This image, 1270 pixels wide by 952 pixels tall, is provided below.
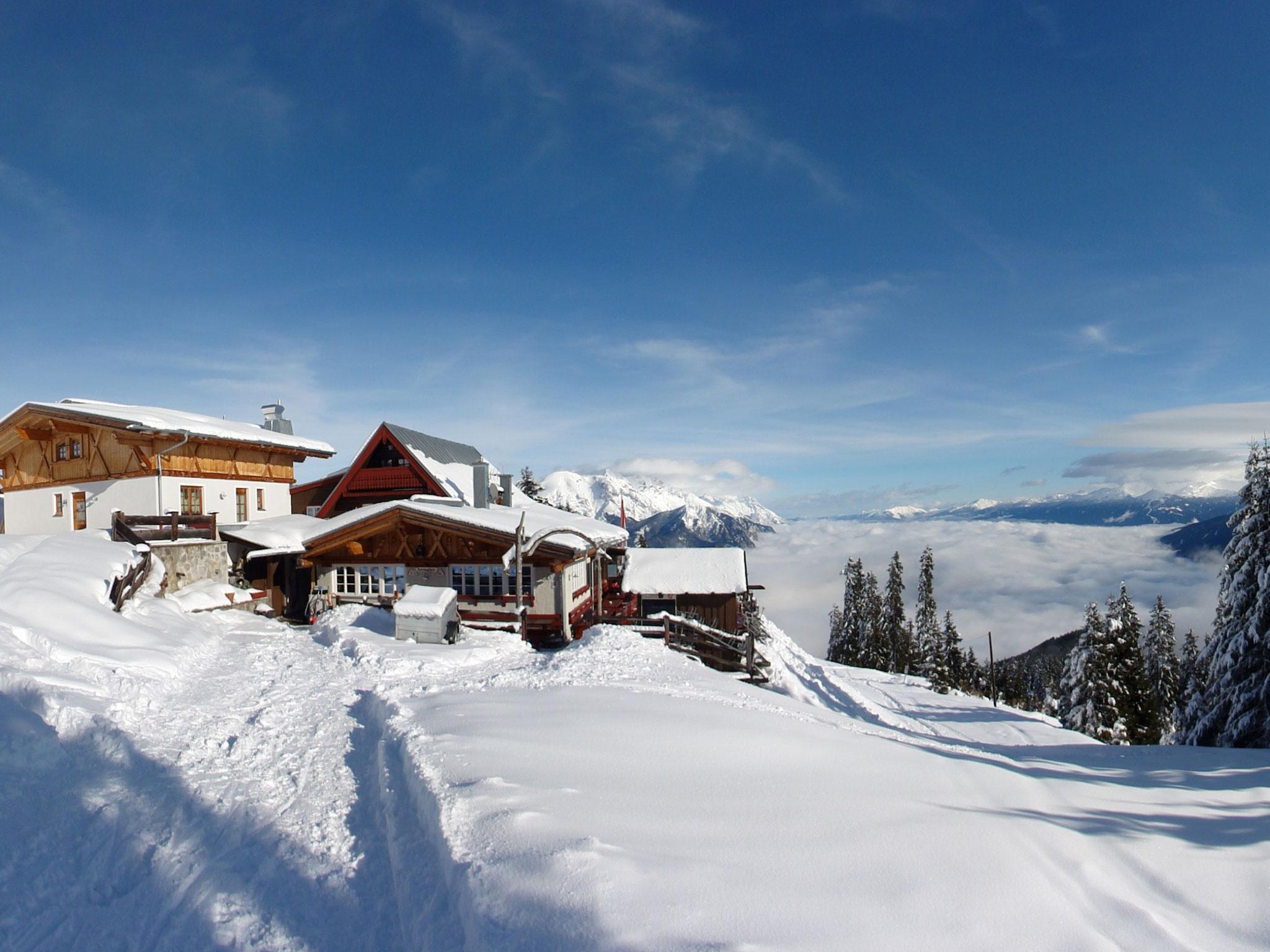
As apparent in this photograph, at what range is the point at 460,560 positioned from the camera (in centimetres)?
2275

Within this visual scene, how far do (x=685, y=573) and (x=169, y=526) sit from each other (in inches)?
855

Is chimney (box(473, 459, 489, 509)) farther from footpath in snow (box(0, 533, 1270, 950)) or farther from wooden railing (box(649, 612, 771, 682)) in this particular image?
footpath in snow (box(0, 533, 1270, 950))

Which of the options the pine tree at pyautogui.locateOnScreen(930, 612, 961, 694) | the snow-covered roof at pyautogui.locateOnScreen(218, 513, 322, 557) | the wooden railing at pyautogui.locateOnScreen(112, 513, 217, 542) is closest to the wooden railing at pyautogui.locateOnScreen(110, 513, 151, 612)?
the wooden railing at pyautogui.locateOnScreen(112, 513, 217, 542)

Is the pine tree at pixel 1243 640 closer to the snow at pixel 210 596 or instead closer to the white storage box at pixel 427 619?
the white storage box at pixel 427 619

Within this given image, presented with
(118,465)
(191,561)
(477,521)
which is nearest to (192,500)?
(118,465)

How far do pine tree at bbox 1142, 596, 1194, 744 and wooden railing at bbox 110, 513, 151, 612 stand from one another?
176 feet

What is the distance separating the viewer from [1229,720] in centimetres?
1800

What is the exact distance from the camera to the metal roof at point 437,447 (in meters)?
33.4

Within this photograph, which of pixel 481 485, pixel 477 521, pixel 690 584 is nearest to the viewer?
pixel 477 521

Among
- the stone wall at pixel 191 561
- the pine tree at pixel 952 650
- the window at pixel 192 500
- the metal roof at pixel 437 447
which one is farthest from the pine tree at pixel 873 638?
the window at pixel 192 500

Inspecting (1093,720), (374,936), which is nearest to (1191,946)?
(374,936)

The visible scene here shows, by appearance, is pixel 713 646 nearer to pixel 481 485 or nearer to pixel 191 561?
pixel 481 485

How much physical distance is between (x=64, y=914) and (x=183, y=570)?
69.1 feet

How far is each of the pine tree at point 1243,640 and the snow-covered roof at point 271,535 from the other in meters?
29.8
